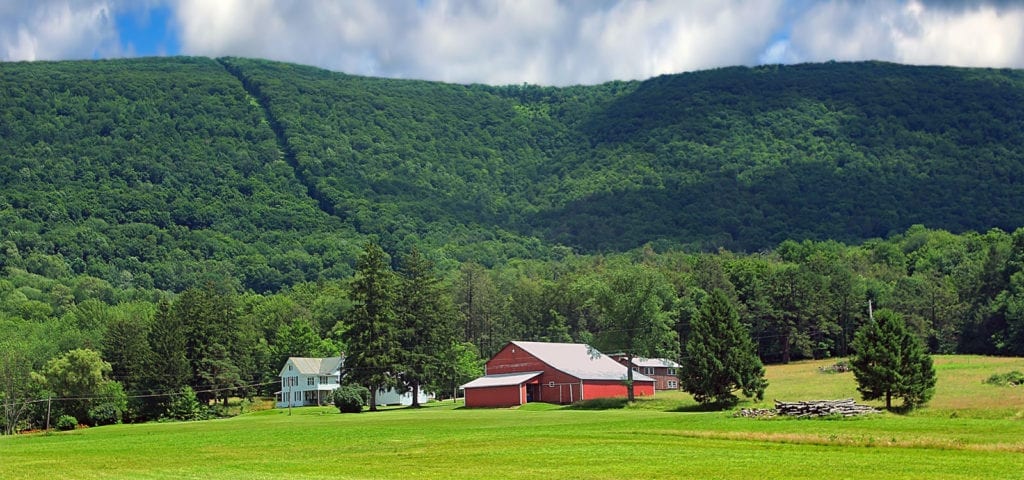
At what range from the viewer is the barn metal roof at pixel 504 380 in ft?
319

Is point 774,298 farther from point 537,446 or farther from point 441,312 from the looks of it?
point 537,446

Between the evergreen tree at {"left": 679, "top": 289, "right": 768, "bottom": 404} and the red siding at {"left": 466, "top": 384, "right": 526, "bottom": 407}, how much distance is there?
22704mm

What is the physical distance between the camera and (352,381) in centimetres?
10106

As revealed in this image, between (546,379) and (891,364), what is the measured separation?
3920cm

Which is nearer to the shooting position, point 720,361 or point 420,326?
point 720,361

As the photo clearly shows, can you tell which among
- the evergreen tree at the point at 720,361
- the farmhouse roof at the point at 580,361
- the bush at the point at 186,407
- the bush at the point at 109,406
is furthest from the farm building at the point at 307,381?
the evergreen tree at the point at 720,361

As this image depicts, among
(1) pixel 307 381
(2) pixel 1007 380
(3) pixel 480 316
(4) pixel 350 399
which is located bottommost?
(2) pixel 1007 380

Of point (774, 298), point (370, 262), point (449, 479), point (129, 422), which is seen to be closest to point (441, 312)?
point (370, 262)

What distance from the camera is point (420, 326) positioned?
108 m

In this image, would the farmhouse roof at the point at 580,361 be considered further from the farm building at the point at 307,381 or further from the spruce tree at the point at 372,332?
the farm building at the point at 307,381

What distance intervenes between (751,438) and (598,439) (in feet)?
19.6

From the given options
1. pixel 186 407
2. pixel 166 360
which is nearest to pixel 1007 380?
pixel 186 407

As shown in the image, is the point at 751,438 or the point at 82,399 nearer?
the point at 751,438

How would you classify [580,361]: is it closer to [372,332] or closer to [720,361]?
[372,332]
